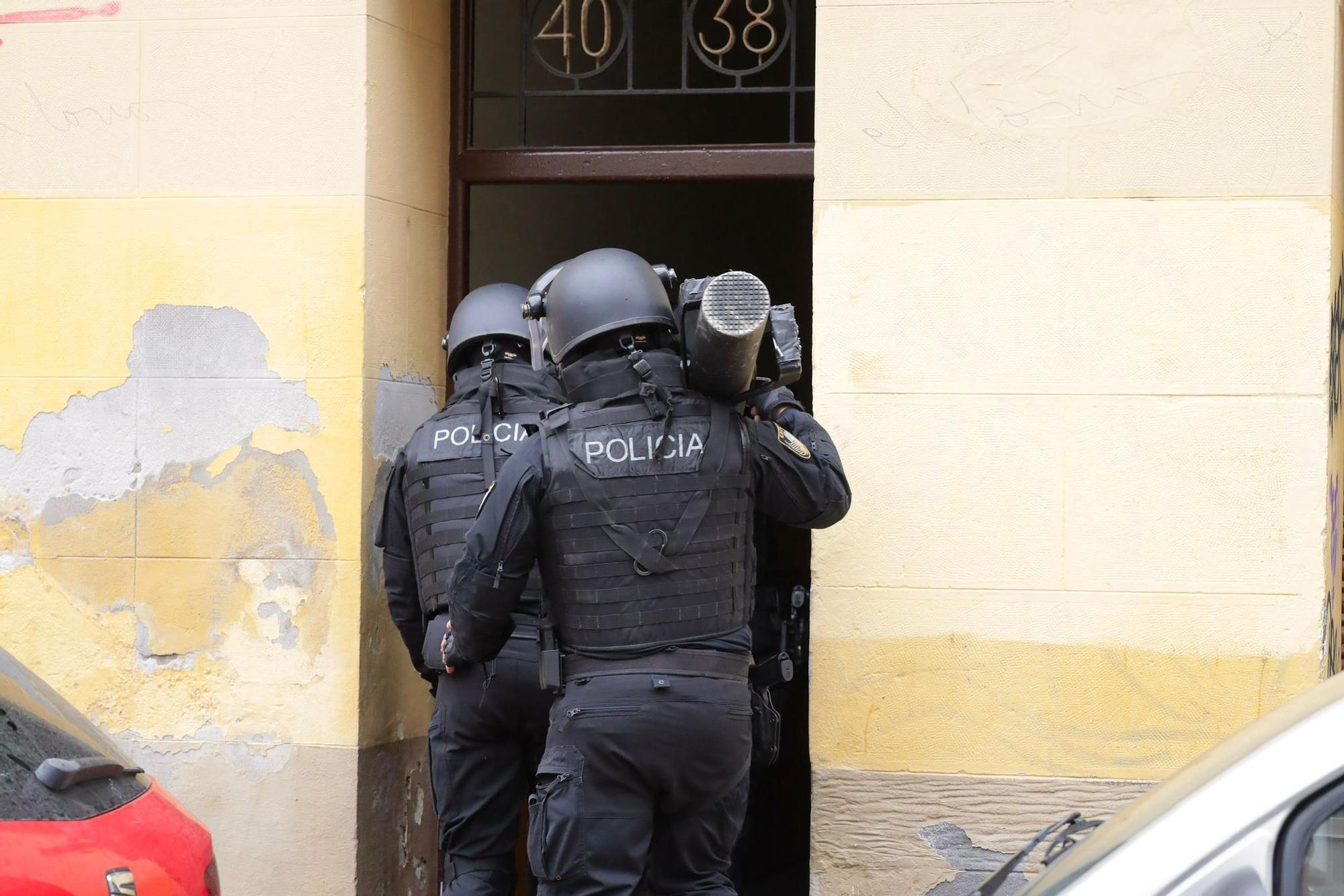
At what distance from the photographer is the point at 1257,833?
1.47 metres

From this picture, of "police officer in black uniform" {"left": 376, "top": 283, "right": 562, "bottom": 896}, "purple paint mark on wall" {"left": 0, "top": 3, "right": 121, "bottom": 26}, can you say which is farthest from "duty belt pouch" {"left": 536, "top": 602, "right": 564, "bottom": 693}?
"purple paint mark on wall" {"left": 0, "top": 3, "right": 121, "bottom": 26}

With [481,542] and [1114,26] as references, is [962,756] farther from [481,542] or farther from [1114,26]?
[1114,26]

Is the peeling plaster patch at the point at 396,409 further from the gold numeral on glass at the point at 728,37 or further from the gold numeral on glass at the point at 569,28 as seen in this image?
the gold numeral on glass at the point at 728,37

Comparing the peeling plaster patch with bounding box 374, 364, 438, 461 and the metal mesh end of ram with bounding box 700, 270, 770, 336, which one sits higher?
the metal mesh end of ram with bounding box 700, 270, 770, 336

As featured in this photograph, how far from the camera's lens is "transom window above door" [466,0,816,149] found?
4676 millimetres

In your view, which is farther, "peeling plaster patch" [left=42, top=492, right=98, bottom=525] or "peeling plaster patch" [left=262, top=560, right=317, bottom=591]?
"peeling plaster patch" [left=42, top=492, right=98, bottom=525]

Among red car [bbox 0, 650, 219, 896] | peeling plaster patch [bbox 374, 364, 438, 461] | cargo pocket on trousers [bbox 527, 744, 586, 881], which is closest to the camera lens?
red car [bbox 0, 650, 219, 896]

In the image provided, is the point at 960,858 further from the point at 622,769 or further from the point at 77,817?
the point at 77,817

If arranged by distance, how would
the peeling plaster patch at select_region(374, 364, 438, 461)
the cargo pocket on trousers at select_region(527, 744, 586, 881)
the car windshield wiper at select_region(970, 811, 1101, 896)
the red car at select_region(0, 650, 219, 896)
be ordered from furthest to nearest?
the peeling plaster patch at select_region(374, 364, 438, 461) < the cargo pocket on trousers at select_region(527, 744, 586, 881) < the red car at select_region(0, 650, 219, 896) < the car windshield wiper at select_region(970, 811, 1101, 896)

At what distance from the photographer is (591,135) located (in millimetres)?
6312

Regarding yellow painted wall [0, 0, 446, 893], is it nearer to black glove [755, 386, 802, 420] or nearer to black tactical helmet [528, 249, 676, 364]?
black tactical helmet [528, 249, 676, 364]

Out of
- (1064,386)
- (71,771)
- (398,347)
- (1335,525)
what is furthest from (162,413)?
(1335,525)

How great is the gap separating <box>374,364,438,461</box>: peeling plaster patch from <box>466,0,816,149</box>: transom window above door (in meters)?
0.90

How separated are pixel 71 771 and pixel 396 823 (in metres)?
2.41
